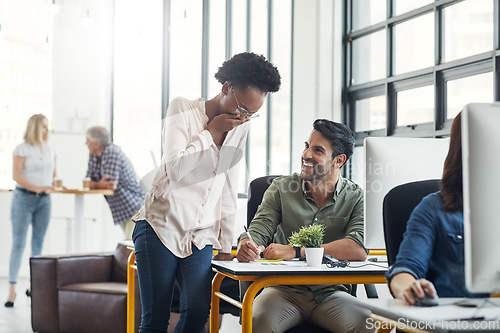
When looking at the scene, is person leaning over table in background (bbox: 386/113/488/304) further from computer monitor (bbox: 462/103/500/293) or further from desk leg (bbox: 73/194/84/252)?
desk leg (bbox: 73/194/84/252)

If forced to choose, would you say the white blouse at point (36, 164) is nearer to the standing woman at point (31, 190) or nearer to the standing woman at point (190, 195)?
the standing woman at point (31, 190)

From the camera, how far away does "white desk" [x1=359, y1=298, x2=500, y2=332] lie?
1.21 metres

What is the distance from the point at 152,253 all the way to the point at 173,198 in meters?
0.18

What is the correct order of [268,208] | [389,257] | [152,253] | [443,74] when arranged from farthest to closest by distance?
[443,74] → [268,208] → [152,253] → [389,257]

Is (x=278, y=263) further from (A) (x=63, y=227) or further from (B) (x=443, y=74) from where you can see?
(A) (x=63, y=227)

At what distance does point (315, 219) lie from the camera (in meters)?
2.63

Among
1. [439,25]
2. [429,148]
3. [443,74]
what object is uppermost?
[439,25]

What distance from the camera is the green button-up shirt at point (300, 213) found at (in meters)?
2.62

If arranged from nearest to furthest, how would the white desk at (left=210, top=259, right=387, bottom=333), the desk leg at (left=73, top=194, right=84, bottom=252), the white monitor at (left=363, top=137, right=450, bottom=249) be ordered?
1. the white desk at (left=210, top=259, right=387, bottom=333)
2. the white monitor at (left=363, top=137, right=450, bottom=249)
3. the desk leg at (left=73, top=194, right=84, bottom=252)

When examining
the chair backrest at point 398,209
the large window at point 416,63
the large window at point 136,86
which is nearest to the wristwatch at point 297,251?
the chair backrest at point 398,209

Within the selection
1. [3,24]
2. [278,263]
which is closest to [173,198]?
[278,263]

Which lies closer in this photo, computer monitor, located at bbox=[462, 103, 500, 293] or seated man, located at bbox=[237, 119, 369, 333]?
computer monitor, located at bbox=[462, 103, 500, 293]

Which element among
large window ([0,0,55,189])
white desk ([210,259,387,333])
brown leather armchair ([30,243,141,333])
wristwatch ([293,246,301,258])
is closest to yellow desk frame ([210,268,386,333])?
white desk ([210,259,387,333])

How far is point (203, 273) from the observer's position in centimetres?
212
